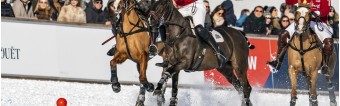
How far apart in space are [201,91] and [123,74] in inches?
66.2

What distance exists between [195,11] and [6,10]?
508 cm

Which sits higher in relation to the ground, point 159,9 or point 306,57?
point 159,9

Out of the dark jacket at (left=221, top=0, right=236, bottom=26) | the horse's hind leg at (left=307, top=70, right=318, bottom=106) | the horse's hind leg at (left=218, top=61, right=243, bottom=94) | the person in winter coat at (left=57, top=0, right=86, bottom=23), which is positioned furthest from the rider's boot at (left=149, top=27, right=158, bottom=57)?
the dark jacket at (left=221, top=0, right=236, bottom=26)

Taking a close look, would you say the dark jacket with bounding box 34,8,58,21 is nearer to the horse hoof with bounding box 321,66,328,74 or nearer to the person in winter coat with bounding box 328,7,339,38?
the horse hoof with bounding box 321,66,328,74

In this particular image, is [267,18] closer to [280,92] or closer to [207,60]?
[280,92]

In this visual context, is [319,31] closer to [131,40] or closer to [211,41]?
[211,41]

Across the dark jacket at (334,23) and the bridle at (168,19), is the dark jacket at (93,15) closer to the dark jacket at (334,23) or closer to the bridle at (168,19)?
the bridle at (168,19)

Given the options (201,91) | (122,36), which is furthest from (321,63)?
(122,36)

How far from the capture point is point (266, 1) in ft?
91.7

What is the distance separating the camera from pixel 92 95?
2308 centimetres

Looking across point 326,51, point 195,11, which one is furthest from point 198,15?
point 326,51

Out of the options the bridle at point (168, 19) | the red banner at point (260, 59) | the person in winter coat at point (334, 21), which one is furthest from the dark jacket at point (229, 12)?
the bridle at point (168, 19)

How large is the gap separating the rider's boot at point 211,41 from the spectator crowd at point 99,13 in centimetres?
193

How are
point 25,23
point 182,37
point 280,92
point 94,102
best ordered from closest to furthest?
point 182,37 → point 94,102 → point 25,23 → point 280,92
